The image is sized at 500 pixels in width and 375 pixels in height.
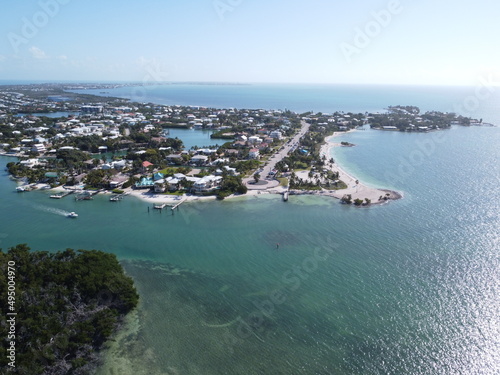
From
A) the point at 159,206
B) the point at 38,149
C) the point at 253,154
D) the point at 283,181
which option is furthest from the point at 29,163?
the point at 283,181

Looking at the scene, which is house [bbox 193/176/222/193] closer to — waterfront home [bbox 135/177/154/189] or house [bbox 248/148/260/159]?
waterfront home [bbox 135/177/154/189]

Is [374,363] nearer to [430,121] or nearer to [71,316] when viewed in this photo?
[71,316]

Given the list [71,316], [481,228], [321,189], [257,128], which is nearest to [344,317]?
[71,316]

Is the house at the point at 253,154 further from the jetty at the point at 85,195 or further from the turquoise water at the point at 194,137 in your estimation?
the jetty at the point at 85,195

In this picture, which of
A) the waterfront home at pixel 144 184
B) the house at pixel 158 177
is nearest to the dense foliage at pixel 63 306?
the waterfront home at pixel 144 184

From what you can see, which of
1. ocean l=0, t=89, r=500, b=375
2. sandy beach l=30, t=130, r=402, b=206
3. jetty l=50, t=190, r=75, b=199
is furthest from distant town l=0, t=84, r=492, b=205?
ocean l=0, t=89, r=500, b=375
